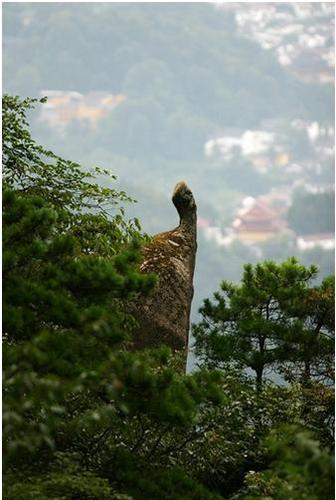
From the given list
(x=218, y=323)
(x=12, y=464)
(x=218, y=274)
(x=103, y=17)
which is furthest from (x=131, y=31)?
(x=12, y=464)

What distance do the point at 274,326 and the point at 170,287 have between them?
1.79 meters

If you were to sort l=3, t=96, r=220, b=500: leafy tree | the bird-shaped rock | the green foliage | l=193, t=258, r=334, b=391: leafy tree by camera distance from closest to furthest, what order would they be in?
the green foliage → l=3, t=96, r=220, b=500: leafy tree → the bird-shaped rock → l=193, t=258, r=334, b=391: leafy tree

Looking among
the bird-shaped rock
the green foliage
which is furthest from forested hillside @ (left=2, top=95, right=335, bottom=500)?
the bird-shaped rock

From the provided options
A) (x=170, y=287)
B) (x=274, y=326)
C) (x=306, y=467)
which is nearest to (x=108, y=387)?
(x=306, y=467)

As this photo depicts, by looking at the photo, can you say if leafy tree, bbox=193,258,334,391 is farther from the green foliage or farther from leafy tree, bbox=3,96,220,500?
the green foliage

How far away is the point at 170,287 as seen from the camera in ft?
31.5

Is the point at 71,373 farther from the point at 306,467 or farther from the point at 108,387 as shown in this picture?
the point at 306,467

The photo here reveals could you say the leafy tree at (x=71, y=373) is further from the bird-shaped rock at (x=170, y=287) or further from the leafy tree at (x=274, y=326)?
the leafy tree at (x=274, y=326)

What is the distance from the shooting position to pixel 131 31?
9262cm

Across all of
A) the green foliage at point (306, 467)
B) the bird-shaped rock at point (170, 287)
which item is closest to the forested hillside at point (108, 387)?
the green foliage at point (306, 467)

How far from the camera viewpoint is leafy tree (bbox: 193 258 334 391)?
10.6m

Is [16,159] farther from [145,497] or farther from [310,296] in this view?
[145,497]

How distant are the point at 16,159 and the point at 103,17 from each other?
89368 mm

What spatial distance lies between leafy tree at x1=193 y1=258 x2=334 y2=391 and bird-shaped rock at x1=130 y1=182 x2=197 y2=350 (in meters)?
1.12
